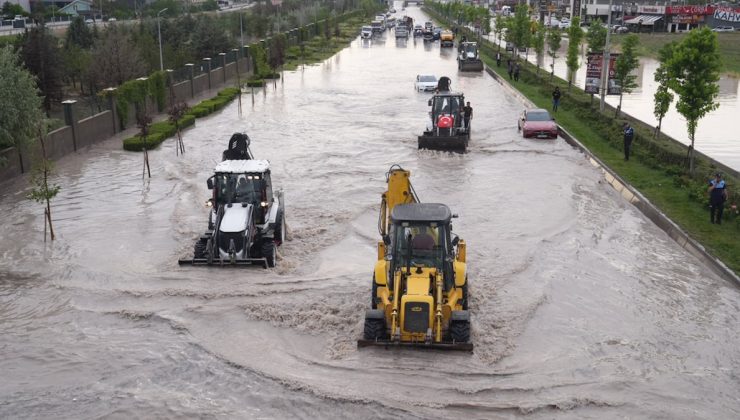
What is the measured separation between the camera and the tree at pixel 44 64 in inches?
1597

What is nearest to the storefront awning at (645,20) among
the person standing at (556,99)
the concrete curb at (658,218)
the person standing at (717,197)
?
the person standing at (556,99)

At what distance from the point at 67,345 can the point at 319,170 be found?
13.6m

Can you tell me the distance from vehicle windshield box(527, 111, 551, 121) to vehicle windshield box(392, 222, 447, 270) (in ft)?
64.7

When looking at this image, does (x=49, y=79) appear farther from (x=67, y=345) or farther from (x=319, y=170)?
(x=67, y=345)

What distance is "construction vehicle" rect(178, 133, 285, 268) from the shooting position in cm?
1549

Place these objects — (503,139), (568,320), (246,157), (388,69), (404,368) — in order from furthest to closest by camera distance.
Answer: (388,69) → (503,139) → (246,157) → (568,320) → (404,368)

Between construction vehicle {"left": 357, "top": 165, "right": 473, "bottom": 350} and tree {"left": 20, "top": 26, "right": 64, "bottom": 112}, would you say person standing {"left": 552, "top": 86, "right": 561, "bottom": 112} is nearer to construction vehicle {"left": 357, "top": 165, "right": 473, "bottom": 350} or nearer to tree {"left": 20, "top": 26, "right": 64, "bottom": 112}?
construction vehicle {"left": 357, "top": 165, "right": 473, "bottom": 350}

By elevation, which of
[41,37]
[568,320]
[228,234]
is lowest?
[568,320]

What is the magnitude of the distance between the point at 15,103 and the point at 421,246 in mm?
15123

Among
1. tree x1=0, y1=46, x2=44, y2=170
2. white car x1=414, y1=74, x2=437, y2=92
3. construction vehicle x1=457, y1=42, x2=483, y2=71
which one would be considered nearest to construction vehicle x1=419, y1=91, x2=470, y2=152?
tree x1=0, y1=46, x2=44, y2=170

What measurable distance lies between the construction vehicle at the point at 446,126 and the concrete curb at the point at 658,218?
13.6ft

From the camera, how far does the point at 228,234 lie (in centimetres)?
1551

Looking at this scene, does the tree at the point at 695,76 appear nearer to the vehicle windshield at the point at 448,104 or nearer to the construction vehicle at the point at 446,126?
the construction vehicle at the point at 446,126

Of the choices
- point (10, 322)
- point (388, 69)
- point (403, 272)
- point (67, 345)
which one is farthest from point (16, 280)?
point (388, 69)
